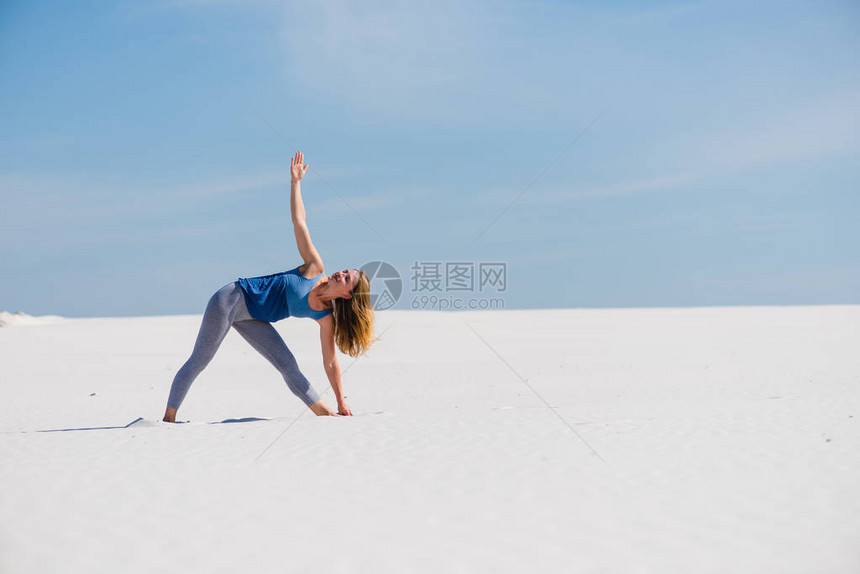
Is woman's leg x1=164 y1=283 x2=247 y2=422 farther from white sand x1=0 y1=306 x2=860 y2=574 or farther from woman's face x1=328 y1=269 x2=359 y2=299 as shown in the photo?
woman's face x1=328 y1=269 x2=359 y2=299

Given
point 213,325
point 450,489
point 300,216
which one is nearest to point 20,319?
point 213,325

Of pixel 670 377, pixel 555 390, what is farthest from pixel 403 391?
pixel 670 377

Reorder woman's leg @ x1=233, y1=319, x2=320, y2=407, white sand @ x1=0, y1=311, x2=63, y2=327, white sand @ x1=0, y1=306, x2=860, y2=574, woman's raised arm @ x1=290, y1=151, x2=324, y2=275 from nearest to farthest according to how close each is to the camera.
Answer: white sand @ x1=0, y1=306, x2=860, y2=574 < woman's raised arm @ x1=290, y1=151, x2=324, y2=275 < woman's leg @ x1=233, y1=319, x2=320, y2=407 < white sand @ x1=0, y1=311, x2=63, y2=327

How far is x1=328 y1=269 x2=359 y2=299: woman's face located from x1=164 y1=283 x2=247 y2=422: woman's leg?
2.73 feet

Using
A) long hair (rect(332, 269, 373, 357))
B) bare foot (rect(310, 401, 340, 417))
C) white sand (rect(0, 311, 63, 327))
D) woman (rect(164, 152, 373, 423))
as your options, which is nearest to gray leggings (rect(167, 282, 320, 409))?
woman (rect(164, 152, 373, 423))

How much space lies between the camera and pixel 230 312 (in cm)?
603

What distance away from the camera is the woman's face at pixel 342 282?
5969 mm

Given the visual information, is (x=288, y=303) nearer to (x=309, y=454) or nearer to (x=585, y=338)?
(x=309, y=454)

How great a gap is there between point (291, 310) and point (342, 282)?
550mm

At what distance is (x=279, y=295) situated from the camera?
6012 millimetres

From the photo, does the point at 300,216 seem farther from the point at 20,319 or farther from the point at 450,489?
the point at 20,319

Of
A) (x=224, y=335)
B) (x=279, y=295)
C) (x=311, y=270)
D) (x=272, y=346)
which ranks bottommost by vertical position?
(x=272, y=346)

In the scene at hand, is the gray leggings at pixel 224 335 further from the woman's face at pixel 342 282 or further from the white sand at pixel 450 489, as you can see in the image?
the woman's face at pixel 342 282

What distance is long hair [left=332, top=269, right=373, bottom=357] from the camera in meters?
6.10
